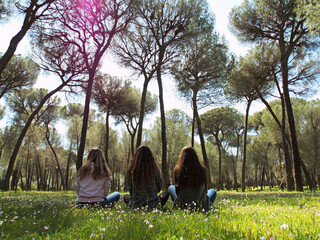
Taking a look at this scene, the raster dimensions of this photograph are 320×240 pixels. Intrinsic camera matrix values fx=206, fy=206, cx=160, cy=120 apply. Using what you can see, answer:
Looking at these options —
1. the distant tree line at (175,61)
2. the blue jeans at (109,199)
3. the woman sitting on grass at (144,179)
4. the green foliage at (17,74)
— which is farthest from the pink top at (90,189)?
the green foliage at (17,74)

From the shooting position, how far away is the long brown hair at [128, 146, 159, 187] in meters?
4.56

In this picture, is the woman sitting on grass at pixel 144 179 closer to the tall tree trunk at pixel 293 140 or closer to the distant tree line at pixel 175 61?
the distant tree line at pixel 175 61

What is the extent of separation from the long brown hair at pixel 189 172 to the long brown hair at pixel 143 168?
1.89 ft

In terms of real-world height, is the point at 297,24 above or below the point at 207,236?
above

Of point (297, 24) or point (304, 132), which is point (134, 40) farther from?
point (304, 132)

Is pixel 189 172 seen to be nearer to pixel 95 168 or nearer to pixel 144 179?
pixel 144 179

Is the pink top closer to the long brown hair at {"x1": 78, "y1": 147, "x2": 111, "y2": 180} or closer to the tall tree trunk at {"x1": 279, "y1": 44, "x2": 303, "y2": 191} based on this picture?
the long brown hair at {"x1": 78, "y1": 147, "x2": 111, "y2": 180}

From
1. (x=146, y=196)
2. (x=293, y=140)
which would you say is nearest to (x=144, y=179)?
(x=146, y=196)

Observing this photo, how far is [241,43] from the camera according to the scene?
18.5 m

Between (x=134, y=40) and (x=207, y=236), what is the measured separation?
1706 cm

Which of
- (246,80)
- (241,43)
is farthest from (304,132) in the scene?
(241,43)

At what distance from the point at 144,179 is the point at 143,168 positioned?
24 centimetres

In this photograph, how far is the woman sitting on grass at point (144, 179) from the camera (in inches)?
180

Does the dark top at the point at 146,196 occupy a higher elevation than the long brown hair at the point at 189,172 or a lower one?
lower
